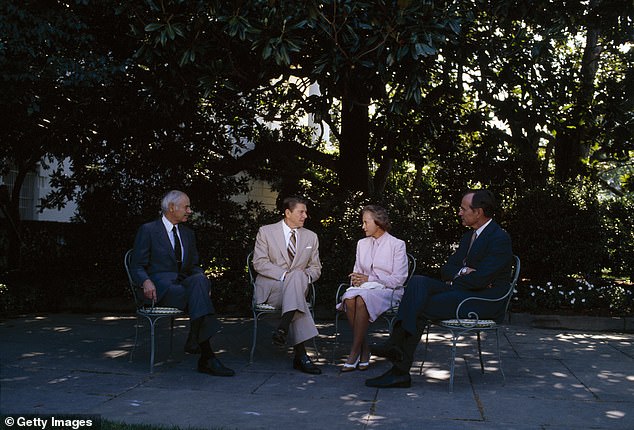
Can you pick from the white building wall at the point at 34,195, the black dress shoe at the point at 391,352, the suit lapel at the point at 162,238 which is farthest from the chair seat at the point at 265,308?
the white building wall at the point at 34,195

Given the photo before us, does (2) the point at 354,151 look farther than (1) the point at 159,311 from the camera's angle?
Yes

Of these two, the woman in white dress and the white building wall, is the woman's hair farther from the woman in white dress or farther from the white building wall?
the white building wall

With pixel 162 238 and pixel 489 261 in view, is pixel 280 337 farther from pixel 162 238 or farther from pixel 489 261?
pixel 489 261

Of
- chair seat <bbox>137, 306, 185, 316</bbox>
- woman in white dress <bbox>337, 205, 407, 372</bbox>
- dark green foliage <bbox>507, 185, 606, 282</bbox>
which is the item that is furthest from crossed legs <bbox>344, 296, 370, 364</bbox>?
dark green foliage <bbox>507, 185, 606, 282</bbox>

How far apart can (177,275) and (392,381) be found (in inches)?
95.6

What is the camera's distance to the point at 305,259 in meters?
8.20

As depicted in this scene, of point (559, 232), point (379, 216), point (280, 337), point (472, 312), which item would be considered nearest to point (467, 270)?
point (472, 312)

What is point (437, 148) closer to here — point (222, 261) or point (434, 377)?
point (222, 261)

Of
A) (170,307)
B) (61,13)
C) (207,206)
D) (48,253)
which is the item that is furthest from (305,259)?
(48,253)

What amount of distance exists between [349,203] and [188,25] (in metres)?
4.29

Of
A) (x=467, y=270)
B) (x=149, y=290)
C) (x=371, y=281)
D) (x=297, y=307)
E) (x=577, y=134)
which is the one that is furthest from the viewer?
(x=577, y=134)

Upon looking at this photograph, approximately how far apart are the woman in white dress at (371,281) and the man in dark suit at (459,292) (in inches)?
21.9

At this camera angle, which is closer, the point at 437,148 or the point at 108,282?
the point at 108,282

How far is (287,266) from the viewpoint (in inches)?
322
